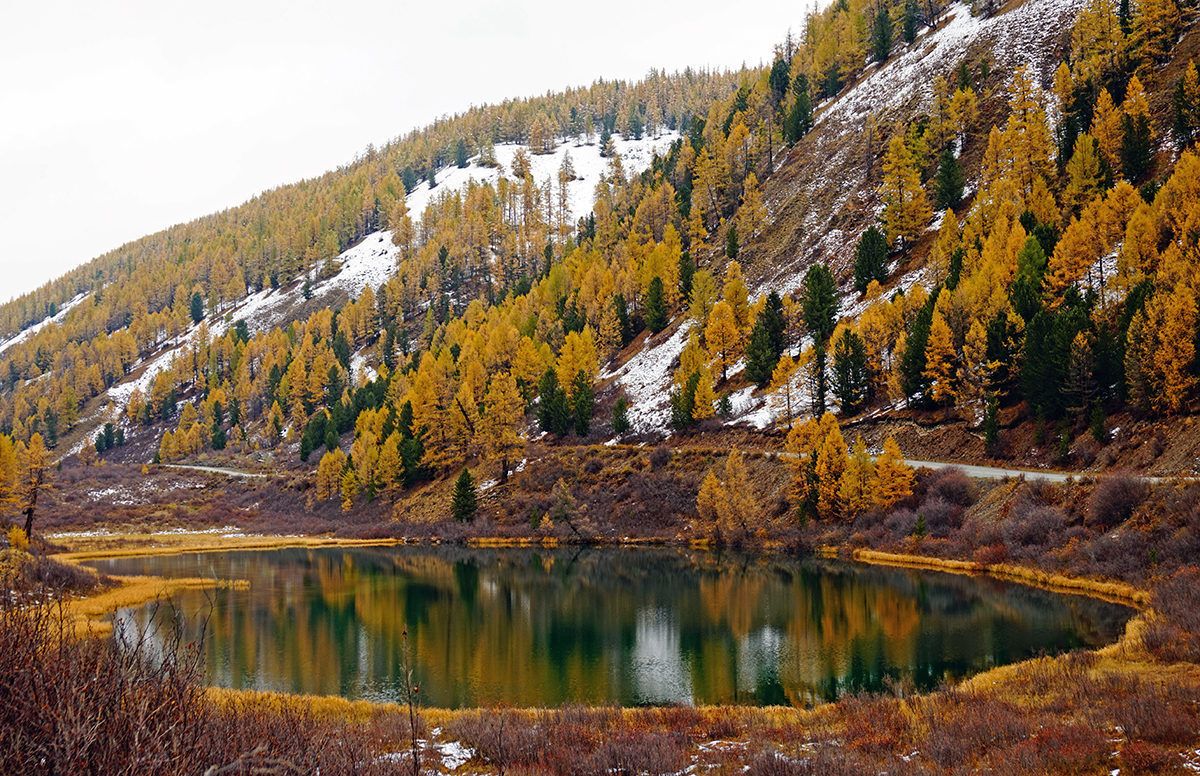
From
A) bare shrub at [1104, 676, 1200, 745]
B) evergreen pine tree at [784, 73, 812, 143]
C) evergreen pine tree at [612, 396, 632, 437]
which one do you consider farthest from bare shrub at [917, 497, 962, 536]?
evergreen pine tree at [784, 73, 812, 143]

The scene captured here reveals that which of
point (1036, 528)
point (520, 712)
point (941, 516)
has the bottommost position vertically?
point (941, 516)

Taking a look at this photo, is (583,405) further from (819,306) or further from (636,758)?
(636,758)

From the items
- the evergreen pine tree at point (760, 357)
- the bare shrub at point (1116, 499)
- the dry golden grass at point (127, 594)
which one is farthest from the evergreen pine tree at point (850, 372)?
the dry golden grass at point (127, 594)

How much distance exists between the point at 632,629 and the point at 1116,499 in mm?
28431

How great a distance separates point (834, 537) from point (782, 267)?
182 ft

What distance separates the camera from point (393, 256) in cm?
19988

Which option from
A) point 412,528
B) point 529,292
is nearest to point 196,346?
point 529,292

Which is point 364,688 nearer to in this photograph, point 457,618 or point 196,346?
point 457,618

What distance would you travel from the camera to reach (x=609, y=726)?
19.2 meters

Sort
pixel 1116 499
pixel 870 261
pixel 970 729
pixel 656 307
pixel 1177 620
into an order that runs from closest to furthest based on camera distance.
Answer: pixel 970 729 < pixel 1177 620 < pixel 1116 499 < pixel 870 261 < pixel 656 307

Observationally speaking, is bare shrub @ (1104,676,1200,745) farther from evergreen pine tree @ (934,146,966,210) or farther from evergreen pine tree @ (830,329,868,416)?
evergreen pine tree @ (934,146,966,210)

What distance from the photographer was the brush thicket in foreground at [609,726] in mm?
6402

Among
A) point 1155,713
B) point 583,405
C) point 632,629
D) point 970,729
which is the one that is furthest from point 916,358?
point 970,729

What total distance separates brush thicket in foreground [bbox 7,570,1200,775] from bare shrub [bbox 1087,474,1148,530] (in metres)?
16.9
